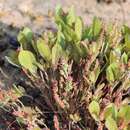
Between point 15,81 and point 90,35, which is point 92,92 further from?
Result: point 15,81

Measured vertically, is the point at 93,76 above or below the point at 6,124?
above

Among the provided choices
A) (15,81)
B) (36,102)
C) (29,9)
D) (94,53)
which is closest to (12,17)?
(29,9)

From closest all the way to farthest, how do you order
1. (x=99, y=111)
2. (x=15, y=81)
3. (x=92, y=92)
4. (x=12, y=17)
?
(x=99, y=111), (x=92, y=92), (x=15, y=81), (x=12, y=17)

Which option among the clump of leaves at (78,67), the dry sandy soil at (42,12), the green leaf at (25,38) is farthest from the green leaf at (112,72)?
the dry sandy soil at (42,12)

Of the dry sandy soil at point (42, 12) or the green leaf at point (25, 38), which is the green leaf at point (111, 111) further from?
the dry sandy soil at point (42, 12)

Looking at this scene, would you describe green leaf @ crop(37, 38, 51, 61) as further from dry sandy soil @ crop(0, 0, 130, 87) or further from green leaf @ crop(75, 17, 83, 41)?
dry sandy soil @ crop(0, 0, 130, 87)

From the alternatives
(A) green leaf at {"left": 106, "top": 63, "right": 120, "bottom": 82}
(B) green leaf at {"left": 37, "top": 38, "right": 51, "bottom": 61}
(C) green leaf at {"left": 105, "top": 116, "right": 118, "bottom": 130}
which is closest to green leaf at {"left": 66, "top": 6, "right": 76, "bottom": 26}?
(B) green leaf at {"left": 37, "top": 38, "right": 51, "bottom": 61}
